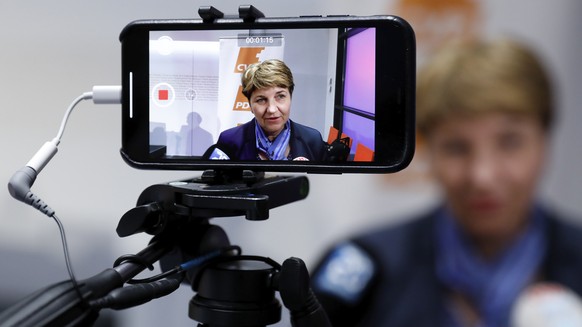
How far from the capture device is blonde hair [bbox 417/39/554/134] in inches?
43.0

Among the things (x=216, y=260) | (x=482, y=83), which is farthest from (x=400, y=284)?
(x=216, y=260)

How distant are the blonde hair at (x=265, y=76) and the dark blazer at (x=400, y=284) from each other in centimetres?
55

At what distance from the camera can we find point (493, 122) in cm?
112

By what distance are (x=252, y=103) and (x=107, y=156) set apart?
566 mm

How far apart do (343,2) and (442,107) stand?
0.91 feet

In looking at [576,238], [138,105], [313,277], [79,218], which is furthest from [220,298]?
[576,238]

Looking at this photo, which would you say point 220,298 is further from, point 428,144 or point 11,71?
point 11,71

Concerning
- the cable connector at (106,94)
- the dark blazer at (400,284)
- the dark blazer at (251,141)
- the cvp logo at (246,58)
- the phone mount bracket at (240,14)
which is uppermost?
the phone mount bracket at (240,14)

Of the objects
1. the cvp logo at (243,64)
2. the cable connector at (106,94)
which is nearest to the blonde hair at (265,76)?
the cvp logo at (243,64)

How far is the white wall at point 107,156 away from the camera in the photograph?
1065 millimetres

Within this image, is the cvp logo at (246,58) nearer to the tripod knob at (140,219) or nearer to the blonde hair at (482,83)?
the tripod knob at (140,219)

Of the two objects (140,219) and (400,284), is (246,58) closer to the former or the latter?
(140,219)

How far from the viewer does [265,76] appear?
666 millimetres

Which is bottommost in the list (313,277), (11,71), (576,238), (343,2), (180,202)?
(313,277)
